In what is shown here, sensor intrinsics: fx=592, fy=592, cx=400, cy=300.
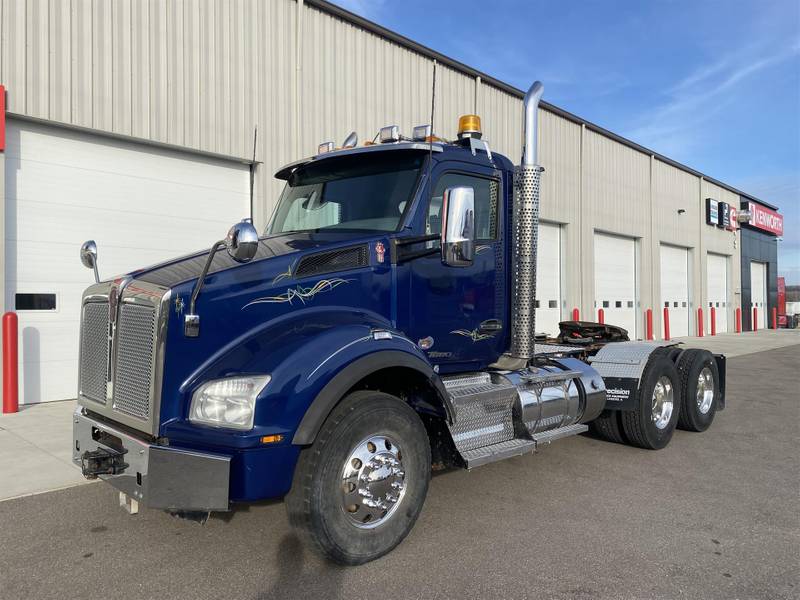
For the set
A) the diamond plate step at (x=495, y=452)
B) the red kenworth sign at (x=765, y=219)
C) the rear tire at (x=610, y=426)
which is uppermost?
the red kenworth sign at (x=765, y=219)

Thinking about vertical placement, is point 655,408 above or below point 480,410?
below

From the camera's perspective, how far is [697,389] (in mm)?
6766

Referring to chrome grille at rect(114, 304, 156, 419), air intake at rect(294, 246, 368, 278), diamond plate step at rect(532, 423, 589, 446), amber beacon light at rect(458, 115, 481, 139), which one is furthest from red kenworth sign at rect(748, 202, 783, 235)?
chrome grille at rect(114, 304, 156, 419)

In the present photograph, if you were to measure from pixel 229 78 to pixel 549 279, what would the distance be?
34.3 ft

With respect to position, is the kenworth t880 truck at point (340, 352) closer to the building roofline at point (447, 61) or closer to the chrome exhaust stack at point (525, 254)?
the chrome exhaust stack at point (525, 254)

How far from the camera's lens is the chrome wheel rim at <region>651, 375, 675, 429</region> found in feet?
20.3

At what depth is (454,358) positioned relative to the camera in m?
4.43

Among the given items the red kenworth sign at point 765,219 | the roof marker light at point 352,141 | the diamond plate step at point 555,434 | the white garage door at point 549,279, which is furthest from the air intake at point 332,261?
the red kenworth sign at point 765,219

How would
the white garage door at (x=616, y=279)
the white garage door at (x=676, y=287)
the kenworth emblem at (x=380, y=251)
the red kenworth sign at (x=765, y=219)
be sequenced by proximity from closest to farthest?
the kenworth emblem at (x=380, y=251) < the white garage door at (x=616, y=279) < the white garage door at (x=676, y=287) < the red kenworth sign at (x=765, y=219)

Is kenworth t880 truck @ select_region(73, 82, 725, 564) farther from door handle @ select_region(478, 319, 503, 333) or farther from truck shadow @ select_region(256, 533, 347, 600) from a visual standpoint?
truck shadow @ select_region(256, 533, 347, 600)

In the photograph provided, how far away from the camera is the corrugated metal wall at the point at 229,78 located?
807cm

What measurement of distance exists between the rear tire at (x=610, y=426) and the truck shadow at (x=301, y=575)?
148 inches

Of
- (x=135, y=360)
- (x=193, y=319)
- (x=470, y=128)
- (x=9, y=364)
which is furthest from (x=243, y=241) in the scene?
(x=9, y=364)

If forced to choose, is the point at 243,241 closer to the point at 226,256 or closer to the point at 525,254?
the point at 226,256
